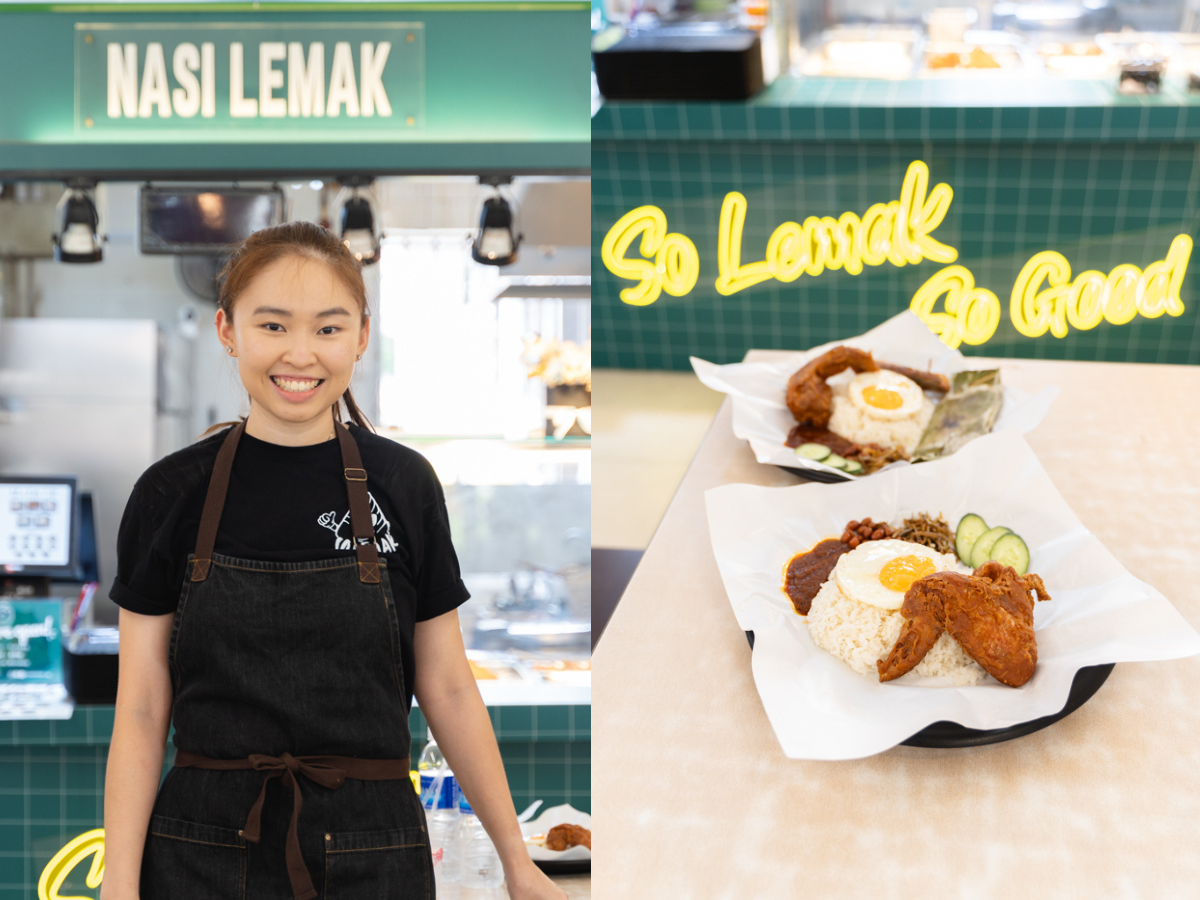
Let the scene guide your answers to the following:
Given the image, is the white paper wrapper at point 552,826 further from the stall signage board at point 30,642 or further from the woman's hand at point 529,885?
the stall signage board at point 30,642

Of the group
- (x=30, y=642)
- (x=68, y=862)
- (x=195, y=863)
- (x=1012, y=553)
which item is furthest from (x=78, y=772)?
(x=1012, y=553)

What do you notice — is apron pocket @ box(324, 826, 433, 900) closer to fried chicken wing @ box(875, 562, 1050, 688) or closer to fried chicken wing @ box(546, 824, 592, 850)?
fried chicken wing @ box(546, 824, 592, 850)

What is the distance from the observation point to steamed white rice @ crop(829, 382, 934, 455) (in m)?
1.91

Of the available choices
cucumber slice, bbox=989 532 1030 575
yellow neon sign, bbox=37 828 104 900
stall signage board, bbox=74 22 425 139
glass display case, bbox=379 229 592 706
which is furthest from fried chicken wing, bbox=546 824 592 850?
stall signage board, bbox=74 22 425 139

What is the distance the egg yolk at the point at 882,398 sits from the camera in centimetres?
194

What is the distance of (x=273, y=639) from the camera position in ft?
4.00

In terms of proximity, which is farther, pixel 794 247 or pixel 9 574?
pixel 794 247

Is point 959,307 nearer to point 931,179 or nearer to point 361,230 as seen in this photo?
point 931,179

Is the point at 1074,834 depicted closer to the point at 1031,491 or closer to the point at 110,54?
the point at 1031,491

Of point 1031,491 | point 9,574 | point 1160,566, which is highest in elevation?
point 1031,491

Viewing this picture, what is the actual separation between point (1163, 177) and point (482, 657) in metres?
3.49

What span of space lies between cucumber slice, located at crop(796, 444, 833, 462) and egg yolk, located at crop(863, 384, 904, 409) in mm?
195

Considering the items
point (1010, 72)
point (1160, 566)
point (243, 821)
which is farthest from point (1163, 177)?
point (243, 821)

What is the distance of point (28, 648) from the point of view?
3166 millimetres
